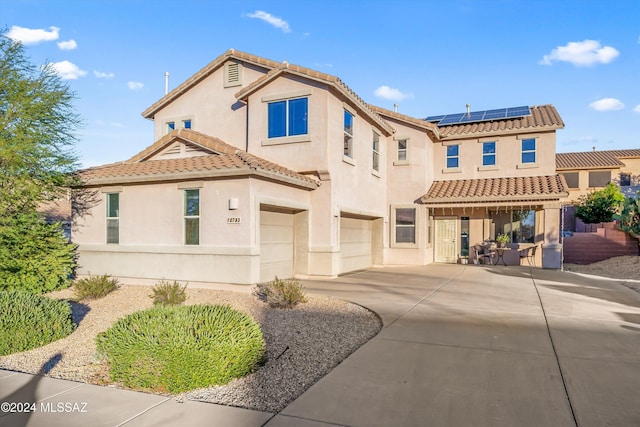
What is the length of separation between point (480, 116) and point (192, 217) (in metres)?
16.3

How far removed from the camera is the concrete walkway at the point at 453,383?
162 inches

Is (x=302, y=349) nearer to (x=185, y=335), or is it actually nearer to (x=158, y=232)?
(x=185, y=335)

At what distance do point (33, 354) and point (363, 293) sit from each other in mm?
7485

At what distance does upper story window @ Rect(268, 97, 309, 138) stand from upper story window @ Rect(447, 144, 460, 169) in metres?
9.80

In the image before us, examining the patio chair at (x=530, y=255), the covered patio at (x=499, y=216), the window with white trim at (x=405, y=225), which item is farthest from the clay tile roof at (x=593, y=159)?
the window with white trim at (x=405, y=225)

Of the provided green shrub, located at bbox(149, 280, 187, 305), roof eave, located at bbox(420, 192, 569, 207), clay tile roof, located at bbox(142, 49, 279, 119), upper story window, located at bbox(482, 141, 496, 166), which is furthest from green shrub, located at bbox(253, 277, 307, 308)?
upper story window, located at bbox(482, 141, 496, 166)

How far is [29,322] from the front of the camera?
6781mm

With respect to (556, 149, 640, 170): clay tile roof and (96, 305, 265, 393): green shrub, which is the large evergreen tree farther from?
(556, 149, 640, 170): clay tile roof

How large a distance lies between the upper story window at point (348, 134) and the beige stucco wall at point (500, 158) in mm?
7097

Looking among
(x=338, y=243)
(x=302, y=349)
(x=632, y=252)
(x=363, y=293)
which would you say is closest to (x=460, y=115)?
(x=632, y=252)

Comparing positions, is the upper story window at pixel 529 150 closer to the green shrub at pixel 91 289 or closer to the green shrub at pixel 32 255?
the green shrub at pixel 91 289

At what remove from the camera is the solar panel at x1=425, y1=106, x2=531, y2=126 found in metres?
21.3

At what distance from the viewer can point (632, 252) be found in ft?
69.7

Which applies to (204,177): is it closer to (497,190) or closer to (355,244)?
(355,244)
